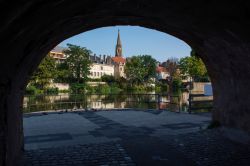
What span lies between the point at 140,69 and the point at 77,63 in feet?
77.7

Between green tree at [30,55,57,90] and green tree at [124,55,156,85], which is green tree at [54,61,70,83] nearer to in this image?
green tree at [30,55,57,90]

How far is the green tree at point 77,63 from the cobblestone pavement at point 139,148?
70032mm

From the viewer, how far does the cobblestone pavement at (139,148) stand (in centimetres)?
699

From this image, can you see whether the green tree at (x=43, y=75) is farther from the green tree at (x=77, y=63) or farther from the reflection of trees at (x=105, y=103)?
the reflection of trees at (x=105, y=103)

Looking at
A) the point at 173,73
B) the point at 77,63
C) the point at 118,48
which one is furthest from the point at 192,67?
the point at 118,48

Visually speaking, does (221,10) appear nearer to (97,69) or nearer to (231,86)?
(231,86)

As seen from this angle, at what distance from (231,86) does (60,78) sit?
69829 millimetres

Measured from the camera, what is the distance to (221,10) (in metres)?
5.54

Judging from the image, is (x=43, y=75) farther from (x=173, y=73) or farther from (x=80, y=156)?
(x=80, y=156)

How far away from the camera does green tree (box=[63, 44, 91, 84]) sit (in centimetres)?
8112

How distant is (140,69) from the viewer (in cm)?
9775

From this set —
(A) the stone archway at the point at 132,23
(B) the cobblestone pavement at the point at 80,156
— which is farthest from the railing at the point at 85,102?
(B) the cobblestone pavement at the point at 80,156

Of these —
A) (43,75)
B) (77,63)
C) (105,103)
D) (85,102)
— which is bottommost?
(105,103)

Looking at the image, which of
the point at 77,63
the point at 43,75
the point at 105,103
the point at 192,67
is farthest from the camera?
the point at 77,63
